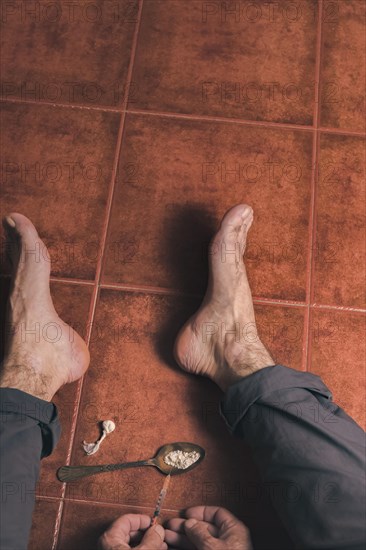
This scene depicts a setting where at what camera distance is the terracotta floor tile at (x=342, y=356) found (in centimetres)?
130

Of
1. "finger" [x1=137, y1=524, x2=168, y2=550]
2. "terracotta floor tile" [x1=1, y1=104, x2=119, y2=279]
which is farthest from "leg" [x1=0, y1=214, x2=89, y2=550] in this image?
"finger" [x1=137, y1=524, x2=168, y2=550]

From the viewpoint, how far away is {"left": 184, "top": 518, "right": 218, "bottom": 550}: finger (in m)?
1.11

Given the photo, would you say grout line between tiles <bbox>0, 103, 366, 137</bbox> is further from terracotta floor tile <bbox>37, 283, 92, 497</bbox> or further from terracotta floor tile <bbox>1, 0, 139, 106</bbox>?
terracotta floor tile <bbox>37, 283, 92, 497</bbox>

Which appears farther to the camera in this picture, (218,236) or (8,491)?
(218,236)

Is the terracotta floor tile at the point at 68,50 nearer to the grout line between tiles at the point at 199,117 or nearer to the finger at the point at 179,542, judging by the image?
the grout line between tiles at the point at 199,117

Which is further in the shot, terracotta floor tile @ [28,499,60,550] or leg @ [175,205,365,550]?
terracotta floor tile @ [28,499,60,550]

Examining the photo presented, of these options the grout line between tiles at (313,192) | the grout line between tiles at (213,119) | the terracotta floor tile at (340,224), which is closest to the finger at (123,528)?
the grout line between tiles at (313,192)

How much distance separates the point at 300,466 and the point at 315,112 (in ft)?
3.07

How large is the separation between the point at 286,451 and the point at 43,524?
0.55 metres

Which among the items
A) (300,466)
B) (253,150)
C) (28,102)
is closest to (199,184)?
(253,150)

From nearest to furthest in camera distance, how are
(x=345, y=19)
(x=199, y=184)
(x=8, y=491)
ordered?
(x=8, y=491) < (x=199, y=184) < (x=345, y=19)

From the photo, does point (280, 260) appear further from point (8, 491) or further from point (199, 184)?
point (8, 491)

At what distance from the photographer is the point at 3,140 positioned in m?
1.47

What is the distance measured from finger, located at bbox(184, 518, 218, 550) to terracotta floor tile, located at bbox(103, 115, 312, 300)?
522 mm
